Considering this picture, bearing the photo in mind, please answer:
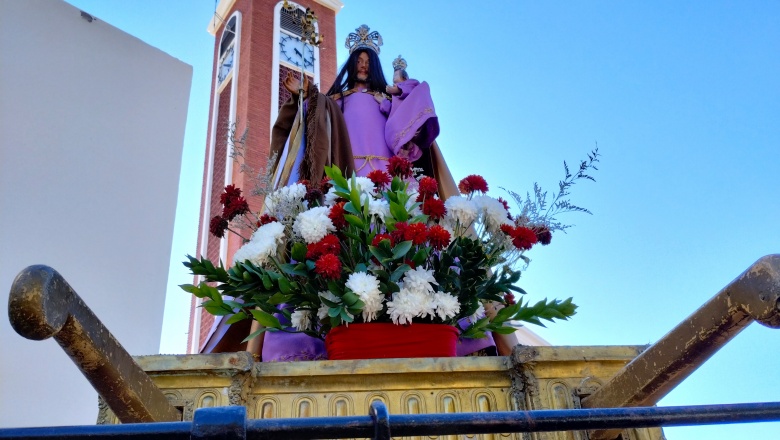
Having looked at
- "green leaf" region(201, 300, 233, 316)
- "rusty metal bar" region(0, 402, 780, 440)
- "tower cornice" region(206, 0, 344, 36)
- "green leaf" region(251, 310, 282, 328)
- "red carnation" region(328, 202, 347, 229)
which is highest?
"tower cornice" region(206, 0, 344, 36)

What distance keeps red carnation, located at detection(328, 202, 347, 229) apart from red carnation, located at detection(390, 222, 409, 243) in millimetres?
172

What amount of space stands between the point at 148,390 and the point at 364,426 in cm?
76

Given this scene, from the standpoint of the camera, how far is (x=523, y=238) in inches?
76.9

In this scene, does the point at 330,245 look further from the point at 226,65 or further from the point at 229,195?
the point at 226,65

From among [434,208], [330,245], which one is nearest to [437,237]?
[434,208]

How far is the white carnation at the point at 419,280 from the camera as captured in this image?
1.82 metres

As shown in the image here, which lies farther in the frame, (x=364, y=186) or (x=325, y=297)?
(x=364, y=186)

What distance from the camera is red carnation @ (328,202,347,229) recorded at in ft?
6.38

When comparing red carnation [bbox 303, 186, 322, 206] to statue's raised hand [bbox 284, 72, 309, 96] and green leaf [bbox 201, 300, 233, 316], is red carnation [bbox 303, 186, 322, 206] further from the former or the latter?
statue's raised hand [bbox 284, 72, 309, 96]

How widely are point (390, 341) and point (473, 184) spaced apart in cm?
64

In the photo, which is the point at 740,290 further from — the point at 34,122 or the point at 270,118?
the point at 270,118

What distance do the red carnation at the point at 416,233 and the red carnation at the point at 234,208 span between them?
0.61 m

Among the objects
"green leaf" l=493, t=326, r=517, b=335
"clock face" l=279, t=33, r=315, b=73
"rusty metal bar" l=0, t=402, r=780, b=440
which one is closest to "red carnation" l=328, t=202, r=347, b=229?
"green leaf" l=493, t=326, r=517, b=335

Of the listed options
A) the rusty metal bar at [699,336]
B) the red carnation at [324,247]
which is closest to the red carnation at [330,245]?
the red carnation at [324,247]
